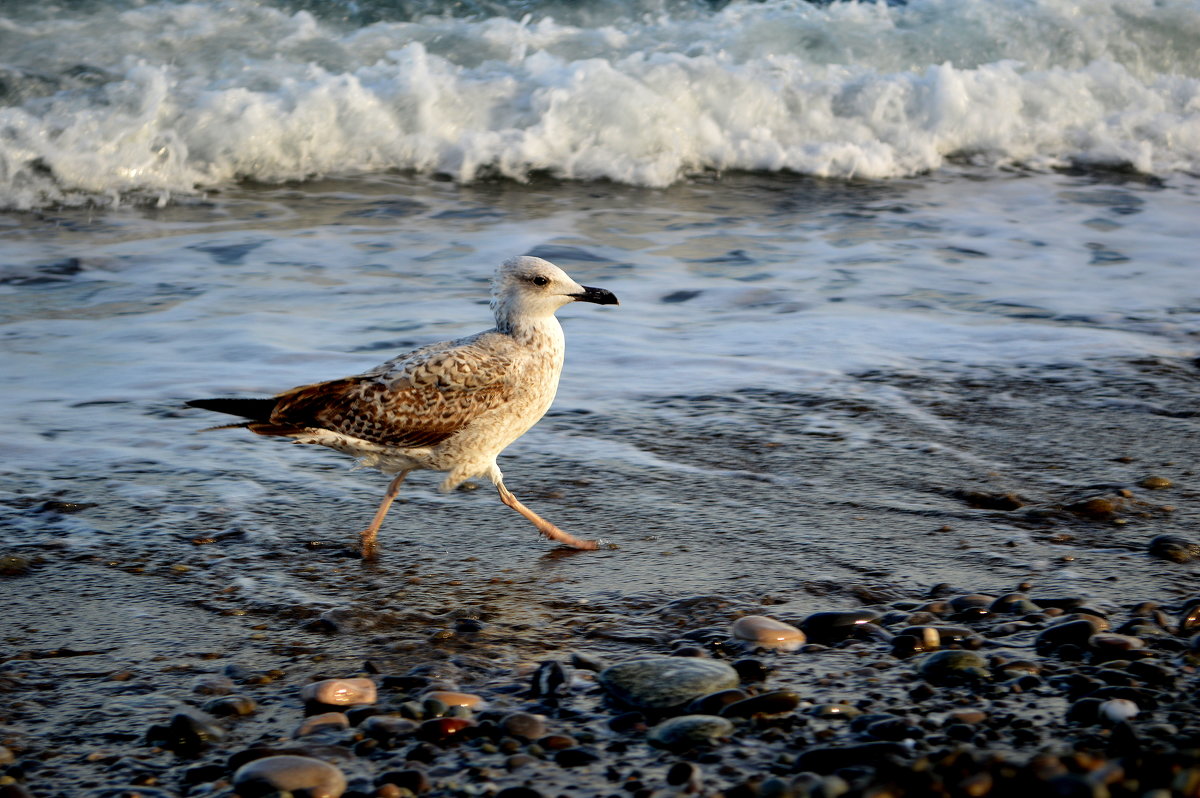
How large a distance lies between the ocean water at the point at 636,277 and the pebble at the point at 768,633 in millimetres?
315

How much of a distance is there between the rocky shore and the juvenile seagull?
866 mm

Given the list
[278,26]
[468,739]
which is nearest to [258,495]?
[468,739]

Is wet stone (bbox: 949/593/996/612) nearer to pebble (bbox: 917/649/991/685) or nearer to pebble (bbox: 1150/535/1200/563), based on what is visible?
pebble (bbox: 917/649/991/685)

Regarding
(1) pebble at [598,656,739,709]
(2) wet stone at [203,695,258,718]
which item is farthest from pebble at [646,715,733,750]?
(2) wet stone at [203,695,258,718]

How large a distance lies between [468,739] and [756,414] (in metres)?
2.96

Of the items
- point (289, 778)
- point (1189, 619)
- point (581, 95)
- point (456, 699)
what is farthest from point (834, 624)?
point (581, 95)

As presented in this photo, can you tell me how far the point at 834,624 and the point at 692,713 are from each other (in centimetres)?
65

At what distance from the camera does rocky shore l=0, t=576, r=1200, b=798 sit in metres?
2.64

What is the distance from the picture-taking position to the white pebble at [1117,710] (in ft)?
9.37

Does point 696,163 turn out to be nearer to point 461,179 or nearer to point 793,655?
point 461,179

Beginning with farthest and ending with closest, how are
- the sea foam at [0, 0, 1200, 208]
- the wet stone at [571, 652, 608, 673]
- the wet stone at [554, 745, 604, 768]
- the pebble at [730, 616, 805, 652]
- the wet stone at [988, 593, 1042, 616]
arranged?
1. the sea foam at [0, 0, 1200, 208]
2. the wet stone at [988, 593, 1042, 616]
3. the pebble at [730, 616, 805, 652]
4. the wet stone at [571, 652, 608, 673]
5. the wet stone at [554, 745, 604, 768]

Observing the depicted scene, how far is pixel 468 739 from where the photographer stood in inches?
113

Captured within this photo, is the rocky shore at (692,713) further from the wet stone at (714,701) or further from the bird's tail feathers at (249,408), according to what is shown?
the bird's tail feathers at (249,408)

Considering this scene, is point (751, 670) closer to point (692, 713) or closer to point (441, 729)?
point (692, 713)
